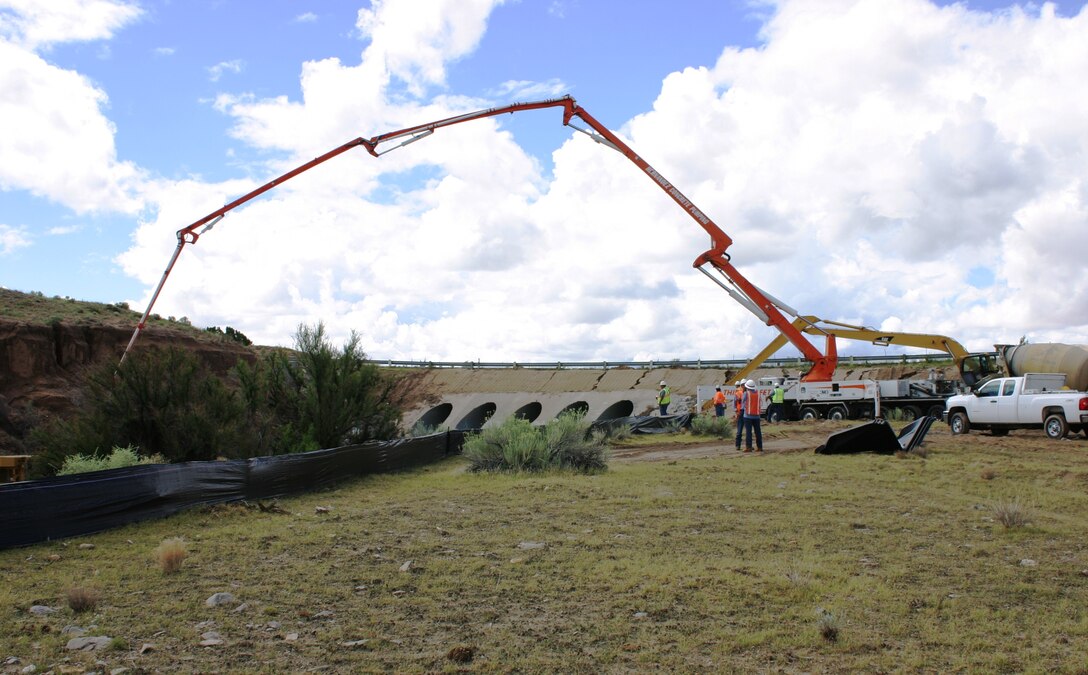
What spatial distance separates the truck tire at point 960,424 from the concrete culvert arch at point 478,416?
31.0 metres

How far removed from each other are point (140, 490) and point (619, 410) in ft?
134

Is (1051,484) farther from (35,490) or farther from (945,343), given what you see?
(945,343)

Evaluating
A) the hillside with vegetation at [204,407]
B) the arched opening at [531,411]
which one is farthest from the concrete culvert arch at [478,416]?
the hillside with vegetation at [204,407]

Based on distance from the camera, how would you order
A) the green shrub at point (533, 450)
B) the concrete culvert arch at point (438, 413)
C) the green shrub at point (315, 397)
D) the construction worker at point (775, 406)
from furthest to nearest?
the concrete culvert arch at point (438, 413)
the construction worker at point (775, 406)
the green shrub at point (315, 397)
the green shrub at point (533, 450)

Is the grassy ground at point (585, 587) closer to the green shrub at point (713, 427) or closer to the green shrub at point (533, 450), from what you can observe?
the green shrub at point (533, 450)

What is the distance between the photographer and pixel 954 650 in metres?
5.23

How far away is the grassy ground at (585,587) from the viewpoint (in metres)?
5.20

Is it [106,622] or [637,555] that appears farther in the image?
[637,555]

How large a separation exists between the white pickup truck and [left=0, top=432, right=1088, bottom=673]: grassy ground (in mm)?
12279

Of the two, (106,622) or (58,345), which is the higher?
(58,345)

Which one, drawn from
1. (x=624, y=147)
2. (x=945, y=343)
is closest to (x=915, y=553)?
(x=624, y=147)

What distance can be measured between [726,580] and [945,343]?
3205cm

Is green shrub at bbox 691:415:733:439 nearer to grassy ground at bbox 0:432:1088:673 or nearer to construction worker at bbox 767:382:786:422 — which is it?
construction worker at bbox 767:382:786:422

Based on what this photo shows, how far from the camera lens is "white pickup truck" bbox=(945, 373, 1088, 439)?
2245 cm
